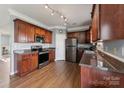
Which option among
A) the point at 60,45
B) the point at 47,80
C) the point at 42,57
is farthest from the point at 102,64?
the point at 60,45

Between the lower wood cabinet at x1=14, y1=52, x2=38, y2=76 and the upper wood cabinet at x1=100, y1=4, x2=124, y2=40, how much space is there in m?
3.16

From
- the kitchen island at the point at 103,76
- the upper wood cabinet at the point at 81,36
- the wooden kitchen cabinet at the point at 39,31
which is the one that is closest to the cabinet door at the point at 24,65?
the wooden kitchen cabinet at the point at 39,31

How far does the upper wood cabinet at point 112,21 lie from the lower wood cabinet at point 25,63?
316 centimetres

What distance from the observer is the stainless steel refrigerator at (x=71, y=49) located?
7468 mm

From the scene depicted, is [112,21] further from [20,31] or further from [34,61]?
[34,61]

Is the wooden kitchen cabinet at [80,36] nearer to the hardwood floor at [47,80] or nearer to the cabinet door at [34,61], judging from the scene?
the cabinet door at [34,61]

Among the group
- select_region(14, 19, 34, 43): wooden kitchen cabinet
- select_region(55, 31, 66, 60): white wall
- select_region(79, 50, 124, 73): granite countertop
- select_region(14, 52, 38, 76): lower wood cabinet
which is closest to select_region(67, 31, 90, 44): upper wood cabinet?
select_region(55, 31, 66, 60): white wall

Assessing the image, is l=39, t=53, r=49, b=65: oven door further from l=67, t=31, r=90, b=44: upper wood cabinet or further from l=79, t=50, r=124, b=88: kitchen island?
l=79, t=50, r=124, b=88: kitchen island

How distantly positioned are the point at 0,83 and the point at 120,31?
8.71 ft

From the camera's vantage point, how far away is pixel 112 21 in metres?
1.85

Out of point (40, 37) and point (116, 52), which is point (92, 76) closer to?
point (116, 52)

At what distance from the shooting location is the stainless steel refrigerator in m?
7.47

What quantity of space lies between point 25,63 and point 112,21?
3445mm

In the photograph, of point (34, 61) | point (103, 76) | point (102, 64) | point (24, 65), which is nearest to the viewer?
point (103, 76)
